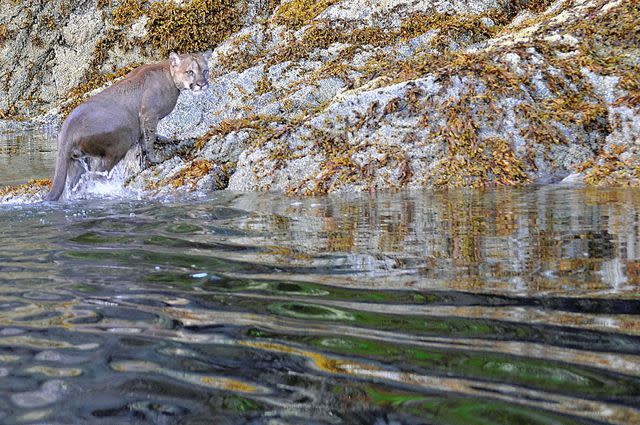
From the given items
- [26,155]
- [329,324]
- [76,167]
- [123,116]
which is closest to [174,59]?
[123,116]

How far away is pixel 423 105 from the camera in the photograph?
7156mm

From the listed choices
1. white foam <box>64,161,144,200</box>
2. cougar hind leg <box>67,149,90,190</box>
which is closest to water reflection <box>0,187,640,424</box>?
white foam <box>64,161,144,200</box>

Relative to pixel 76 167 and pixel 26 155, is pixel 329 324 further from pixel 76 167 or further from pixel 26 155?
pixel 26 155

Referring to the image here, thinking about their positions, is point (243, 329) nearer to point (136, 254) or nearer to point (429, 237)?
point (136, 254)

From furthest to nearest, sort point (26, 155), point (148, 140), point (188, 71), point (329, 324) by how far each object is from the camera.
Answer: point (26, 155), point (188, 71), point (148, 140), point (329, 324)

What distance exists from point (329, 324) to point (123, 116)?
22.6 feet

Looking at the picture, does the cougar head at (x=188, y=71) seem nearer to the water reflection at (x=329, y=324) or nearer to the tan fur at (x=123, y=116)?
the tan fur at (x=123, y=116)

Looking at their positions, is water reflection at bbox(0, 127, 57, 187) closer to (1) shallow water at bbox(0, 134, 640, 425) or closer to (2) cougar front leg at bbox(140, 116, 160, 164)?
(2) cougar front leg at bbox(140, 116, 160, 164)

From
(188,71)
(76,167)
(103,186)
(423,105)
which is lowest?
(103,186)

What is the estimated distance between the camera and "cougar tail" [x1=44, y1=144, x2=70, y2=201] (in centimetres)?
686

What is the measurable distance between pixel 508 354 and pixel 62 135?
22.9 ft

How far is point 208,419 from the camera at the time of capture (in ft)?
5.10

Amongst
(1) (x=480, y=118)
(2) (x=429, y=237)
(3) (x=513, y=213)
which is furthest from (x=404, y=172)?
(2) (x=429, y=237)

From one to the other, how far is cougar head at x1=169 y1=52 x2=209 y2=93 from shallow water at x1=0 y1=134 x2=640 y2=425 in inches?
207
